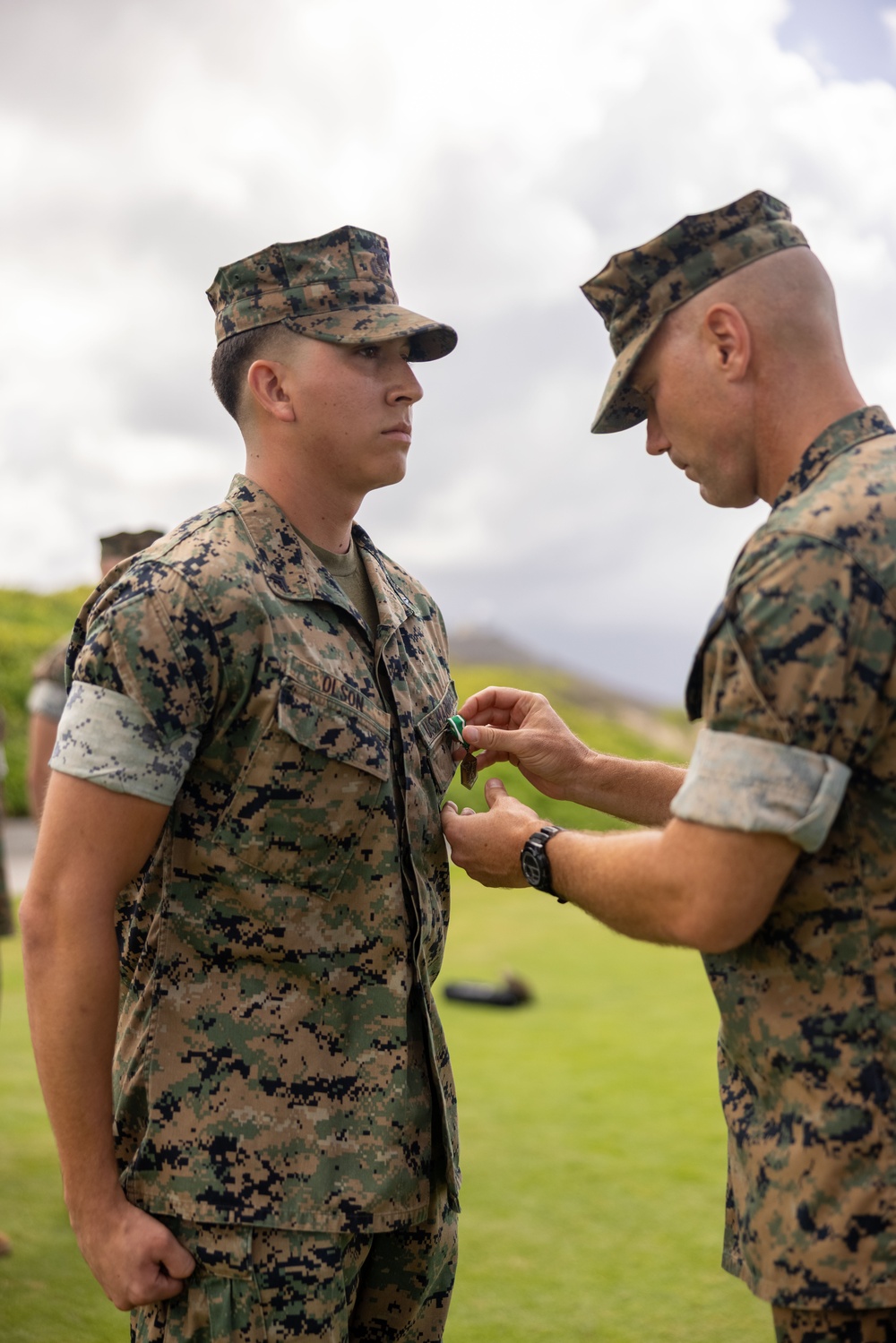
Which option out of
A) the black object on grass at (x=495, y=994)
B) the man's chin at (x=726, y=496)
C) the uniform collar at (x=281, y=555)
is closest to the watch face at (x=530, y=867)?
the uniform collar at (x=281, y=555)

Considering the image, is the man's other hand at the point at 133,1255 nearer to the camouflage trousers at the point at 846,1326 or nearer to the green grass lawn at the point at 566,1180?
the camouflage trousers at the point at 846,1326

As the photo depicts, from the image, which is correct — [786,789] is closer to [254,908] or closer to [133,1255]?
[254,908]

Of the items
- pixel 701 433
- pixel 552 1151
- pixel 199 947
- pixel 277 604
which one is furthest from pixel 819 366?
pixel 552 1151

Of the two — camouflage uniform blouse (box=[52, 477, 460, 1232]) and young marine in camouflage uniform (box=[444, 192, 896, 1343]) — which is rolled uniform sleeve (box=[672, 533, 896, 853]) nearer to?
young marine in camouflage uniform (box=[444, 192, 896, 1343])

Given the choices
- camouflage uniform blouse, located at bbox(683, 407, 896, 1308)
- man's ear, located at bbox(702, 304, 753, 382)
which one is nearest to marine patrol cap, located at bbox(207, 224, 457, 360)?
man's ear, located at bbox(702, 304, 753, 382)

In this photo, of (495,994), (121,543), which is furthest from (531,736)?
(495,994)

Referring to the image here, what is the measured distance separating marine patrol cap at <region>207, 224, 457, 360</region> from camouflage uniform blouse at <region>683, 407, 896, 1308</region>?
31.8 inches

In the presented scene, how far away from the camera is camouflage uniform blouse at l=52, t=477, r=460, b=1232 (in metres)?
1.84

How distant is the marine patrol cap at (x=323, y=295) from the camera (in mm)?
2129

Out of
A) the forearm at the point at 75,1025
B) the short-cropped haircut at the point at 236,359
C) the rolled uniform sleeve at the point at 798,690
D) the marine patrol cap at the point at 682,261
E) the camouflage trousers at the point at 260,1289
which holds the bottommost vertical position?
the camouflage trousers at the point at 260,1289

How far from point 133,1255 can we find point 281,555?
3.71ft

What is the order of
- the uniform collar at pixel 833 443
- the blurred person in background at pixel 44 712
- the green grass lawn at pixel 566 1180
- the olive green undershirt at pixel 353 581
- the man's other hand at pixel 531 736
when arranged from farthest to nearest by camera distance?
the blurred person in background at pixel 44 712 < the green grass lawn at pixel 566 1180 < the man's other hand at pixel 531 736 < the olive green undershirt at pixel 353 581 < the uniform collar at pixel 833 443

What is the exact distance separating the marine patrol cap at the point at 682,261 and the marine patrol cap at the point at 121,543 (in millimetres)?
2891

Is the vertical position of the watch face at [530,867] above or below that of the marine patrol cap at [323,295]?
below
